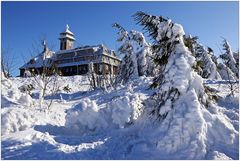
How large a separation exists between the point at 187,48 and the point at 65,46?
52736mm

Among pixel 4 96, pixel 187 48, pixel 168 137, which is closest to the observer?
pixel 168 137

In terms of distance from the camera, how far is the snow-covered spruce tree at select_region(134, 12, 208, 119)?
10266mm

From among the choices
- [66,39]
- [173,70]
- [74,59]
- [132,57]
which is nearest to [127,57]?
[132,57]

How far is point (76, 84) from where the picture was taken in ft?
99.4

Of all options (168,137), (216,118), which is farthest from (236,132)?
(168,137)

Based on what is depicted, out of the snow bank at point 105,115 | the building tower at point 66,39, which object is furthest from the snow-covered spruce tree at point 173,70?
the building tower at point 66,39

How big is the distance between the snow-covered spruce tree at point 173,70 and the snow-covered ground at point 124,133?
29 cm

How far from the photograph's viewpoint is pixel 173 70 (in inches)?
416

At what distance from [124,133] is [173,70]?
2325mm

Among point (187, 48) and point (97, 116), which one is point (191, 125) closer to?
point (187, 48)

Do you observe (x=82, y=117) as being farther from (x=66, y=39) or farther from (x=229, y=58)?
(x=66, y=39)

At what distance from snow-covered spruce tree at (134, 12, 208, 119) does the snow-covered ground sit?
286mm

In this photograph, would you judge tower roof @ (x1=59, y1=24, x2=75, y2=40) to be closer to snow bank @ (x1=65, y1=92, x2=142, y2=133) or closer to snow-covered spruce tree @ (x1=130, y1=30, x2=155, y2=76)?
snow-covered spruce tree @ (x1=130, y1=30, x2=155, y2=76)

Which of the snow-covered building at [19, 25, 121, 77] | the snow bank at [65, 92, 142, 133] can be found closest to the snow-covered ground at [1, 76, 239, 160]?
the snow bank at [65, 92, 142, 133]
